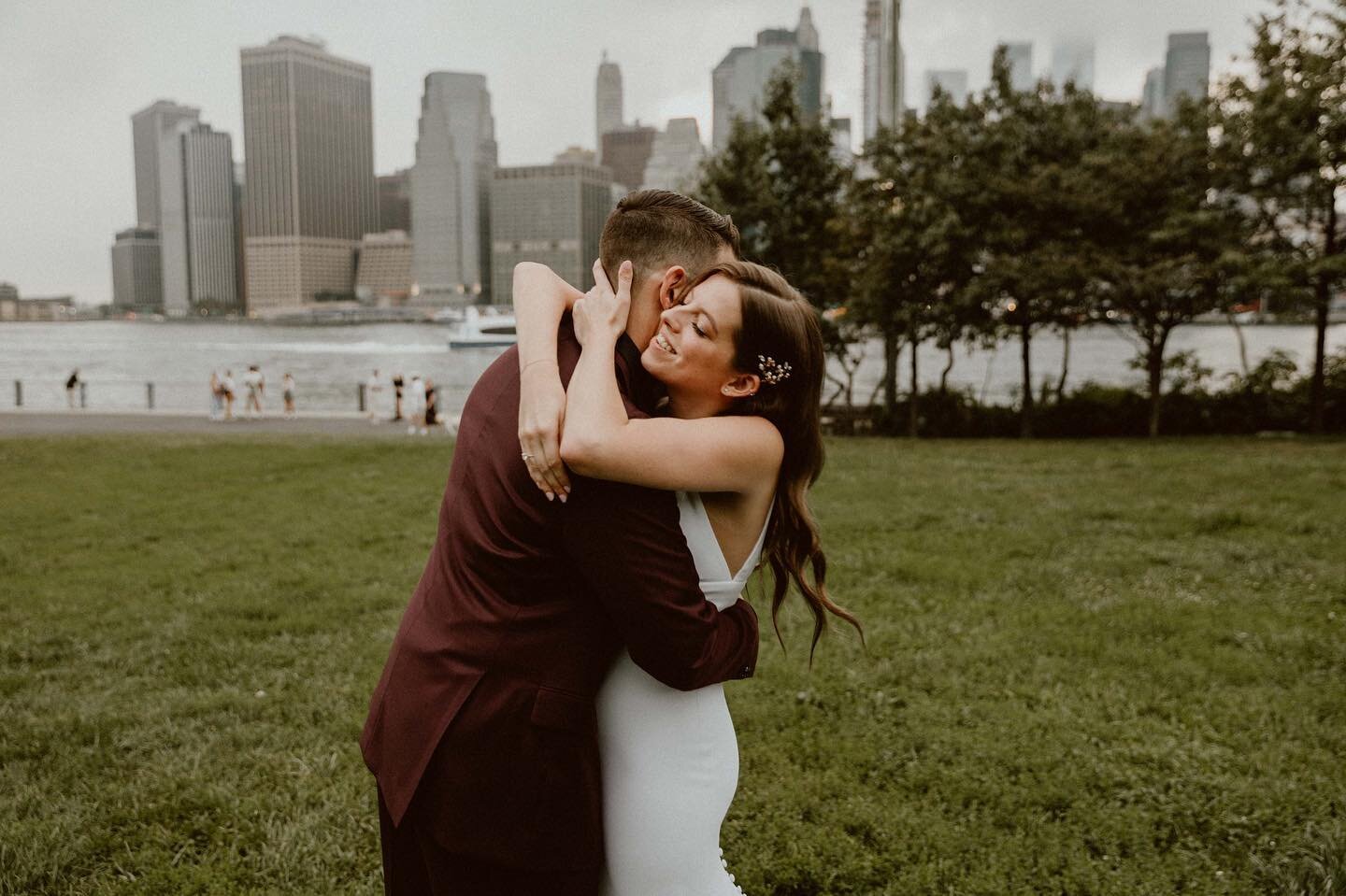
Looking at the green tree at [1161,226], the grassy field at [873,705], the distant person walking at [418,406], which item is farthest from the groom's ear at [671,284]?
the distant person walking at [418,406]

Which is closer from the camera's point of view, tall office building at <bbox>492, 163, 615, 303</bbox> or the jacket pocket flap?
the jacket pocket flap

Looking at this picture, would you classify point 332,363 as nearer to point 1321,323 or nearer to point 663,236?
point 1321,323

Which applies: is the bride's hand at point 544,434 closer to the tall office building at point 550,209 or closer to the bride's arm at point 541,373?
the bride's arm at point 541,373

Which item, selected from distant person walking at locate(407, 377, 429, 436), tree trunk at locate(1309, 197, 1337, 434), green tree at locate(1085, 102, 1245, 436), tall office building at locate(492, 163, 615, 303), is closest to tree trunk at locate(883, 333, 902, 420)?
green tree at locate(1085, 102, 1245, 436)

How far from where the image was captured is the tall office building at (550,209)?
4513 inches

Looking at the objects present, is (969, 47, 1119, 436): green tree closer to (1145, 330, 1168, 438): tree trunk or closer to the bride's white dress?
(1145, 330, 1168, 438): tree trunk

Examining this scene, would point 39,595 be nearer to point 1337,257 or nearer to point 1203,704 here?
point 1203,704

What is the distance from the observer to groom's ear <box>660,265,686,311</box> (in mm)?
2227

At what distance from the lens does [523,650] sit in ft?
6.37

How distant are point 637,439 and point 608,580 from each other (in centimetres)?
27

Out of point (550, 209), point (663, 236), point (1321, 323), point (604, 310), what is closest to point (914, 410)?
point (1321, 323)

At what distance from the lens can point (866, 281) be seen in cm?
2334

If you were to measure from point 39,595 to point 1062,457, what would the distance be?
14.4m

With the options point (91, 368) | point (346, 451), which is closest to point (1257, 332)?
point (91, 368)
